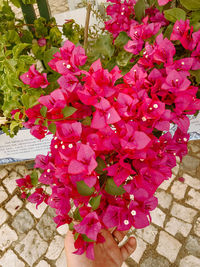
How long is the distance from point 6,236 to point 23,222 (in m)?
0.14

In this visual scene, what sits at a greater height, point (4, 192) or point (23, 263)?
point (4, 192)

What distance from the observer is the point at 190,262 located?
150 cm

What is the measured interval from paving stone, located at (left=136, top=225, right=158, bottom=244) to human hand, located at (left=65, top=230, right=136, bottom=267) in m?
0.42

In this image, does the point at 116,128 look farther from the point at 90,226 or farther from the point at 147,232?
the point at 147,232

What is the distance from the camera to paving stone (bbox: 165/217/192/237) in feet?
5.30

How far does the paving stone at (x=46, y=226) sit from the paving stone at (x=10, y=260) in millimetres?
217

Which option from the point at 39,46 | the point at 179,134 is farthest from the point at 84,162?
the point at 39,46

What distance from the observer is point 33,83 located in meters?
0.73

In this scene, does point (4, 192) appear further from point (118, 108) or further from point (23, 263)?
point (118, 108)

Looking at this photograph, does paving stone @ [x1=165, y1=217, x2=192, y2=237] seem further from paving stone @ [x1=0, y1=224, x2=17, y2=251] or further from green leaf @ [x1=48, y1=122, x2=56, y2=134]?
green leaf @ [x1=48, y1=122, x2=56, y2=134]

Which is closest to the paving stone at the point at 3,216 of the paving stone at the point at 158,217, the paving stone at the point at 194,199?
the paving stone at the point at 158,217

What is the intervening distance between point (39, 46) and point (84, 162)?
912 millimetres

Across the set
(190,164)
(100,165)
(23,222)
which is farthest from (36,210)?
(100,165)

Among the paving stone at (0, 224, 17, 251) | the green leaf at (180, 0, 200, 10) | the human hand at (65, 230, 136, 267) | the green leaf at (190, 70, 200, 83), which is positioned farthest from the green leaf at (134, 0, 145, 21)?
the paving stone at (0, 224, 17, 251)
